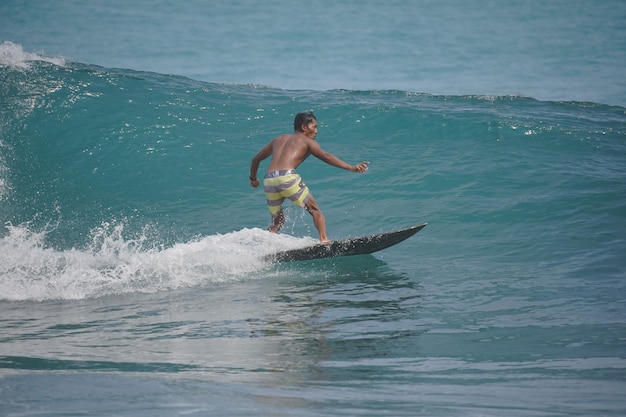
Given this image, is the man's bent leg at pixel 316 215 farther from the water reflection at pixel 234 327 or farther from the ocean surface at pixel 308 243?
the water reflection at pixel 234 327

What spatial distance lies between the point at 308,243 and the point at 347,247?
0.38 m

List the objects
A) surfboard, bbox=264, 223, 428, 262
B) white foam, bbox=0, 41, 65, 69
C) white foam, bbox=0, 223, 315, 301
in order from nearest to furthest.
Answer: white foam, bbox=0, 223, 315, 301 < surfboard, bbox=264, 223, 428, 262 < white foam, bbox=0, 41, 65, 69

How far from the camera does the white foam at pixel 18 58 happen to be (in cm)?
1534

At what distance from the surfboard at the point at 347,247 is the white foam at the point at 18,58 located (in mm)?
9929

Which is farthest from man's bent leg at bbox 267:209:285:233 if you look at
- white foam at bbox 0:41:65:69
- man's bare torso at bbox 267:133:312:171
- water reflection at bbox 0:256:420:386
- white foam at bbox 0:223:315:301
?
white foam at bbox 0:41:65:69

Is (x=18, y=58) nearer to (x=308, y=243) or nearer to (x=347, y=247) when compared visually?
(x=308, y=243)

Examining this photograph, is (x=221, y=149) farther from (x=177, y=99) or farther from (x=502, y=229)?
(x=502, y=229)

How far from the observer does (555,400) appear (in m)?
3.48

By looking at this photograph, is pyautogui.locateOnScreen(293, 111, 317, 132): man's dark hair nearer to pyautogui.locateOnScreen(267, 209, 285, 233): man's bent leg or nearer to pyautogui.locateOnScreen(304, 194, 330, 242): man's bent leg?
pyautogui.locateOnScreen(304, 194, 330, 242): man's bent leg

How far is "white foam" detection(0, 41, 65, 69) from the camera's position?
604 inches

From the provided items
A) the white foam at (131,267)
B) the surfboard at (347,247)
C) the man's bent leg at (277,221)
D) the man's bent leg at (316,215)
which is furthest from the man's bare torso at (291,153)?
the surfboard at (347,247)

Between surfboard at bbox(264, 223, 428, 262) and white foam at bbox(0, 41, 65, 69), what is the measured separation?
9.93 meters

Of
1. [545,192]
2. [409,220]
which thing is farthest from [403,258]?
[545,192]

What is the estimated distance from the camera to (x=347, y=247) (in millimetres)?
7668
